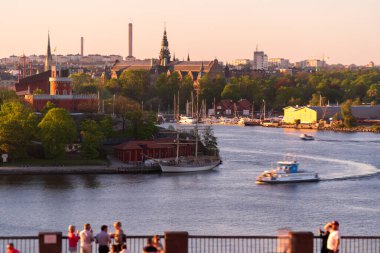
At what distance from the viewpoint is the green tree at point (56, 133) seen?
37.8 metres

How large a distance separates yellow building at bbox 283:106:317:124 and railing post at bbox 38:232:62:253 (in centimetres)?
6460

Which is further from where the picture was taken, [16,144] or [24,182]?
[16,144]

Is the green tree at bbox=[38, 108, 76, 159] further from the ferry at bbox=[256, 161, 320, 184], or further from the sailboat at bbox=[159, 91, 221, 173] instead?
the ferry at bbox=[256, 161, 320, 184]

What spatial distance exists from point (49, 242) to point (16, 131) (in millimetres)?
27508

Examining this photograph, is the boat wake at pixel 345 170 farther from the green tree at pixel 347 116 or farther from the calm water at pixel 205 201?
the green tree at pixel 347 116

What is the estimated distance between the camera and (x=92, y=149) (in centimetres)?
3862

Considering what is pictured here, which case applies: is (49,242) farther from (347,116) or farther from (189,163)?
(347,116)

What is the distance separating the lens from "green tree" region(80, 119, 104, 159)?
38.6 m

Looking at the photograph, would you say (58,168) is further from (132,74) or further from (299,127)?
(132,74)

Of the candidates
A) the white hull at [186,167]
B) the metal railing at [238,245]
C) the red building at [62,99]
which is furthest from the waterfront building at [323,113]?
the metal railing at [238,245]

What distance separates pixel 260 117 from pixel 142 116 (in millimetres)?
38573

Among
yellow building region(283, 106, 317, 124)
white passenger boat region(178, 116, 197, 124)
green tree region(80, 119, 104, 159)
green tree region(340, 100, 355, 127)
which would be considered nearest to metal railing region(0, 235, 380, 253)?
green tree region(80, 119, 104, 159)

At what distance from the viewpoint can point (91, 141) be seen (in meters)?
38.8

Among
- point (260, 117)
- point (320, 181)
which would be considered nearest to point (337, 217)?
point (320, 181)
